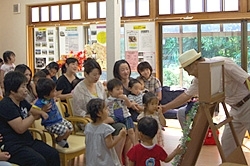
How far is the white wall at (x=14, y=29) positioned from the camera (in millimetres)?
9125

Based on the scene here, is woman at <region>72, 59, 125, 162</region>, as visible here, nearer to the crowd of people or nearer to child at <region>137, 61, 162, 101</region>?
the crowd of people

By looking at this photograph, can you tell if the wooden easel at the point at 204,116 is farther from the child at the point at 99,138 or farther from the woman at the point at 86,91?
the woman at the point at 86,91

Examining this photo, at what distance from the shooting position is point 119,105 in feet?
14.0

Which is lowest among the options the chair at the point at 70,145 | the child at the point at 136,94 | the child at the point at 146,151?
the chair at the point at 70,145

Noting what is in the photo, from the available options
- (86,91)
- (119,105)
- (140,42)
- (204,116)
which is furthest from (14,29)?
(204,116)

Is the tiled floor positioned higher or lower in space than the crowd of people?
lower

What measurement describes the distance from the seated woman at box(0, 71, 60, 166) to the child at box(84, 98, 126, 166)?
424 millimetres

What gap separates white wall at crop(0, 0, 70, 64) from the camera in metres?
9.12

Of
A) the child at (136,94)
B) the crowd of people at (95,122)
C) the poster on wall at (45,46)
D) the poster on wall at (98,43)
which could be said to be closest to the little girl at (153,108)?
the crowd of people at (95,122)

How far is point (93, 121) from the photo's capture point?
3.40 meters

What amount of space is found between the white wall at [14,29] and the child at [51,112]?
582cm

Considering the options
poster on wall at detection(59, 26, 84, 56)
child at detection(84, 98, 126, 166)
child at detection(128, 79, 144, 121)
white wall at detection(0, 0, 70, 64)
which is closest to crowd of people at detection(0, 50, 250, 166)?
child at detection(84, 98, 126, 166)

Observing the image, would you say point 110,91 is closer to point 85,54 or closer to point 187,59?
point 187,59

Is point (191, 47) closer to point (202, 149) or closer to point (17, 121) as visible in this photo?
point (202, 149)
